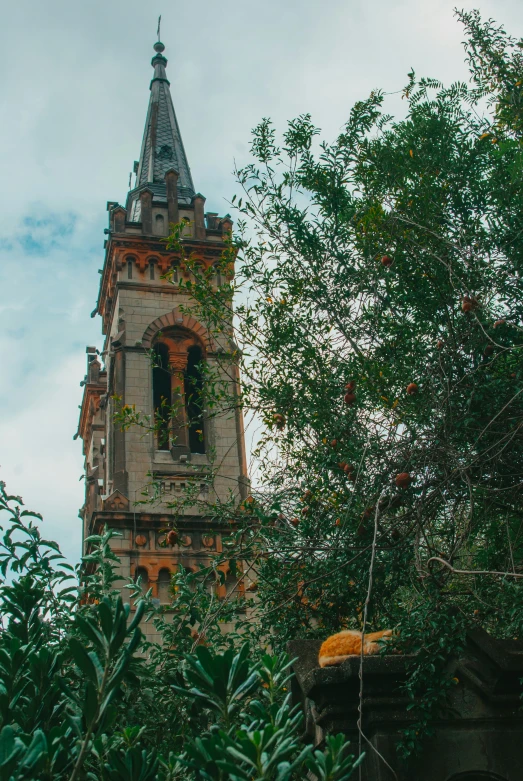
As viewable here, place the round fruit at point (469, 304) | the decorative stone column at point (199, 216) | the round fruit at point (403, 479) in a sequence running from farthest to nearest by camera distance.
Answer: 1. the decorative stone column at point (199, 216)
2. the round fruit at point (469, 304)
3. the round fruit at point (403, 479)

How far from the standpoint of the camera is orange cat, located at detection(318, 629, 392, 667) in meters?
4.66

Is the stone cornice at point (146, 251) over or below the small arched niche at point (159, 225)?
below

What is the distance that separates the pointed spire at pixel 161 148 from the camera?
99.6ft

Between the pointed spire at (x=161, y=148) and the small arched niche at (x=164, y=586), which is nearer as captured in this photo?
the small arched niche at (x=164, y=586)

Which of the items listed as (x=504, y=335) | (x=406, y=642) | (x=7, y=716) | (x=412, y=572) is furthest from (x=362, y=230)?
(x=7, y=716)

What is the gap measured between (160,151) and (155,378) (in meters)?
11.0

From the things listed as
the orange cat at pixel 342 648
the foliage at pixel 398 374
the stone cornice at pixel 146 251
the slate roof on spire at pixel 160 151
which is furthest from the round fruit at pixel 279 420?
the slate roof on spire at pixel 160 151

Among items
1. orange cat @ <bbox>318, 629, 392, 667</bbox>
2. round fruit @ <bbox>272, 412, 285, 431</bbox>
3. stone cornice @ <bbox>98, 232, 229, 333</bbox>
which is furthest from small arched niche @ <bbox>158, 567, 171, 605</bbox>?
orange cat @ <bbox>318, 629, 392, 667</bbox>

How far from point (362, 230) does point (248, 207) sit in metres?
1.61

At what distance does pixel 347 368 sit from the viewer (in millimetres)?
7652

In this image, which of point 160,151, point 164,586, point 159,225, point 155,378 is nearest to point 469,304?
point 164,586

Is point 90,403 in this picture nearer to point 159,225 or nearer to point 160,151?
point 159,225

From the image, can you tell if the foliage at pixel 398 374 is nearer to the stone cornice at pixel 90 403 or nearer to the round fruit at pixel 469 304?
the round fruit at pixel 469 304

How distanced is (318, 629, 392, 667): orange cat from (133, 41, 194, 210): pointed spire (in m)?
25.7
